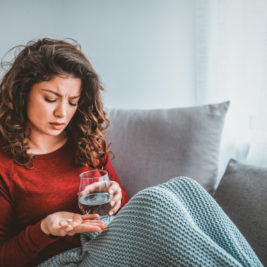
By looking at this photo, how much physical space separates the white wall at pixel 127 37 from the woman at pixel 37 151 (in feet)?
1.98

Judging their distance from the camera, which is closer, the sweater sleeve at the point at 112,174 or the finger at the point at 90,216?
the finger at the point at 90,216

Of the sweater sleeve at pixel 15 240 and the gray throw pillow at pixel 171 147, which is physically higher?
the gray throw pillow at pixel 171 147

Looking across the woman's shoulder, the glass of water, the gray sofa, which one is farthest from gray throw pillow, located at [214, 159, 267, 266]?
the woman's shoulder

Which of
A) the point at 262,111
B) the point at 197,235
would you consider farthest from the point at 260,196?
the point at 262,111

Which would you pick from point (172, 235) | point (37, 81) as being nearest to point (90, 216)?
point (172, 235)

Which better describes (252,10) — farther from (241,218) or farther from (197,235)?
(197,235)

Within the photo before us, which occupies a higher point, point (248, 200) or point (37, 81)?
point (37, 81)

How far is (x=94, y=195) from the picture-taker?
2.36ft

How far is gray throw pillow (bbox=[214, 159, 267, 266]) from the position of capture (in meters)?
0.83

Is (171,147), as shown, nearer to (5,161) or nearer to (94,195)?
(94,195)

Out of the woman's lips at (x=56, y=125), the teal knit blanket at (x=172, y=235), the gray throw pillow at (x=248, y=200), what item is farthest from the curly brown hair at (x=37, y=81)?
the gray throw pillow at (x=248, y=200)

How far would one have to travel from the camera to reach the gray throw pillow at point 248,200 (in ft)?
2.73

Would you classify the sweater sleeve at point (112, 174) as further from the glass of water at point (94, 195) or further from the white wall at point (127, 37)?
the white wall at point (127, 37)

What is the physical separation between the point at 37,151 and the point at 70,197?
21cm
